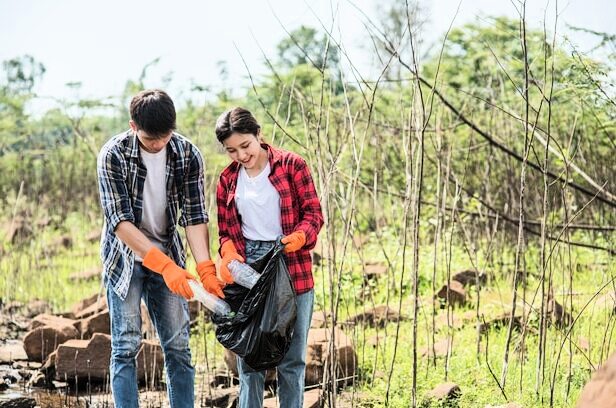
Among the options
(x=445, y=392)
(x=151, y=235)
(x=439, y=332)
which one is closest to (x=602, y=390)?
(x=151, y=235)

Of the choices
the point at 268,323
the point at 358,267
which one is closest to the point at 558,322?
the point at 358,267

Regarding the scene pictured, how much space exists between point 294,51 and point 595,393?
81.1 feet

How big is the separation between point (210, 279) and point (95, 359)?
2.05 meters

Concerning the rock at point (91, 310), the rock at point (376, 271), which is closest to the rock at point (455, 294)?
the rock at point (376, 271)

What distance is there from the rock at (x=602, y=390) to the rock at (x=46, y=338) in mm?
4305

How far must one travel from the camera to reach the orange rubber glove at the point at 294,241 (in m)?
3.20

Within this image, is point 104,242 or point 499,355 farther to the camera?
point 499,355

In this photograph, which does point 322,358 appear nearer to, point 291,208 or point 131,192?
point 291,208

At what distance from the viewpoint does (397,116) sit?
9000 millimetres

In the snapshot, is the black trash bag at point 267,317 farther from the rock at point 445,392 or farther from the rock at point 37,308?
the rock at point 37,308

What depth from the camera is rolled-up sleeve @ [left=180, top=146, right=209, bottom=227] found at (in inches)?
138

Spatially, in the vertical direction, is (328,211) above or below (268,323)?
above

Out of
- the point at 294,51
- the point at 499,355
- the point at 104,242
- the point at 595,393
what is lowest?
the point at 499,355

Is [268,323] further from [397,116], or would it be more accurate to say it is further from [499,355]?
[397,116]
